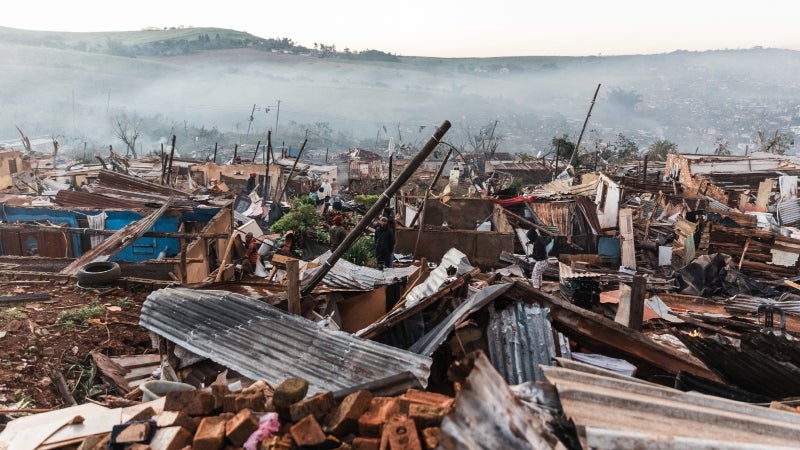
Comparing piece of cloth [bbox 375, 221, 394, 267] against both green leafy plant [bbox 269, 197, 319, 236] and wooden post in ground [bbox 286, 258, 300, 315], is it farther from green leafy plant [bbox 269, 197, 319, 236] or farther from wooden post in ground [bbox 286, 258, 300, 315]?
wooden post in ground [bbox 286, 258, 300, 315]

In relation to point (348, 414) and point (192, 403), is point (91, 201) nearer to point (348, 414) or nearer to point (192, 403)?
point (192, 403)

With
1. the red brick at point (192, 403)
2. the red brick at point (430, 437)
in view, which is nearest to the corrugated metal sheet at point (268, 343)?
the red brick at point (192, 403)

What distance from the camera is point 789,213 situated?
1728cm

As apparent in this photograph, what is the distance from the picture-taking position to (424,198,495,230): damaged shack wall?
50.4 ft

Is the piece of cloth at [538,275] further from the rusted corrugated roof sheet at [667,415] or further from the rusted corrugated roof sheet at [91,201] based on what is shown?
the rusted corrugated roof sheet at [91,201]

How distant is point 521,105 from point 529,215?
172 m

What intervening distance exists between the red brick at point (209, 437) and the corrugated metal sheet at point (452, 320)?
6.03 ft

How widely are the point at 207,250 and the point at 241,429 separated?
1032 cm

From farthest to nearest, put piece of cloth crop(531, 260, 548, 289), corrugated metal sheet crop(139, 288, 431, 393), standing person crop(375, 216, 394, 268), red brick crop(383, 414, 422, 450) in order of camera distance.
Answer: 1. standing person crop(375, 216, 394, 268)
2. piece of cloth crop(531, 260, 548, 289)
3. corrugated metal sheet crop(139, 288, 431, 393)
4. red brick crop(383, 414, 422, 450)

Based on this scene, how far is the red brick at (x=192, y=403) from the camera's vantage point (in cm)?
305

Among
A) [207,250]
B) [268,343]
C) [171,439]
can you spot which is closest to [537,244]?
[207,250]

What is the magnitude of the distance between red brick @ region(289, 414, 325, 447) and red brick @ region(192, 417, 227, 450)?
38cm

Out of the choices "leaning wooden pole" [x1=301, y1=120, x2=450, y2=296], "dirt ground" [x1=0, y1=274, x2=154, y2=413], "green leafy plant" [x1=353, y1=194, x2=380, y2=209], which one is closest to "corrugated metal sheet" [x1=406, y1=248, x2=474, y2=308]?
"leaning wooden pole" [x1=301, y1=120, x2=450, y2=296]

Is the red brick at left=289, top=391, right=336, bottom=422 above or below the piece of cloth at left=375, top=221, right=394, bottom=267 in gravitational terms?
above
